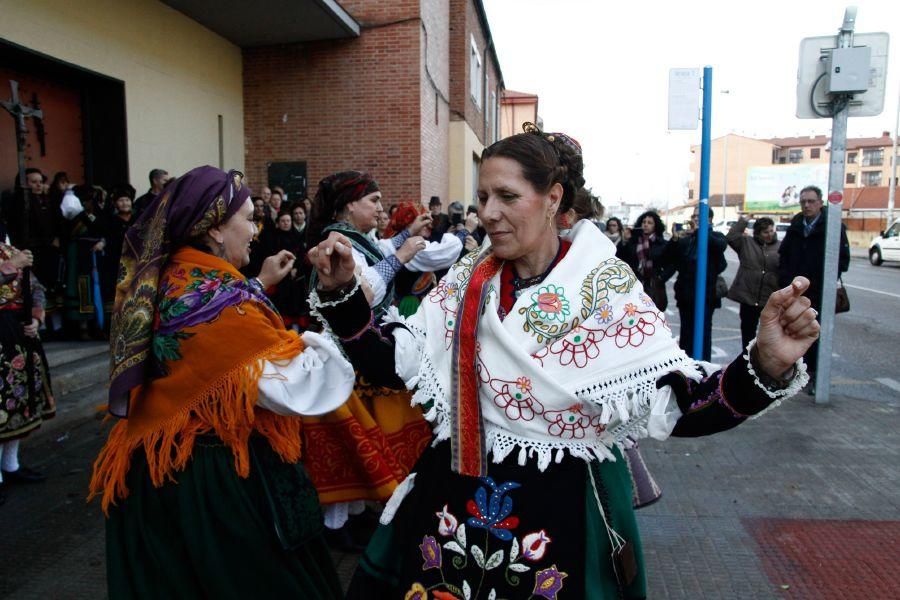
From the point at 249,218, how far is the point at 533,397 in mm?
1276

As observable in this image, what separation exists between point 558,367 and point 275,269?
1.46 m

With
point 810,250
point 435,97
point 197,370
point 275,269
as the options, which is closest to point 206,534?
point 197,370

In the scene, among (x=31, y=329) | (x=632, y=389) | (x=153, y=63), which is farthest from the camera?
(x=153, y=63)

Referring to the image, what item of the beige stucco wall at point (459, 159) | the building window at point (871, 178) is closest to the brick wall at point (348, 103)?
the beige stucco wall at point (459, 159)

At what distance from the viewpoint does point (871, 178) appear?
84438 mm

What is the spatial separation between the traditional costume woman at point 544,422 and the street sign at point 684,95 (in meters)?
4.58

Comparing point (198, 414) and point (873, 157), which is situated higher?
point (873, 157)

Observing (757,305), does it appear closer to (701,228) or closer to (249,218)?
(701,228)

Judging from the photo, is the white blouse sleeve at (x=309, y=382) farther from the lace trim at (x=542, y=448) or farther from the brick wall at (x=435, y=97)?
the brick wall at (x=435, y=97)

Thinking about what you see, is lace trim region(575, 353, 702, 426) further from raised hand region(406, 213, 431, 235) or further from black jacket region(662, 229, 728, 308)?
black jacket region(662, 229, 728, 308)

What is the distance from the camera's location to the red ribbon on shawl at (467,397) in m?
1.85

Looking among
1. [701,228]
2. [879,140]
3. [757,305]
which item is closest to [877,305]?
[757,305]

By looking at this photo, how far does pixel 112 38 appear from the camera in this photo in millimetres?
8328

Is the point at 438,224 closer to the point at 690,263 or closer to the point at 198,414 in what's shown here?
the point at 690,263
